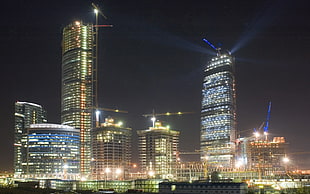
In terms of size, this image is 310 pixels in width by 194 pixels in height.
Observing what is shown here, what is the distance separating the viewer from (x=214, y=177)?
176 metres

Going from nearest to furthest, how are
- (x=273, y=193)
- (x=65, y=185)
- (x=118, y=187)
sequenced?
(x=273, y=193) < (x=118, y=187) < (x=65, y=185)

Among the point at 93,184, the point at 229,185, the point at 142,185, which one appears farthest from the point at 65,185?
the point at 229,185

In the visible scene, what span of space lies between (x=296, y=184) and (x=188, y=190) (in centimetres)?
8484

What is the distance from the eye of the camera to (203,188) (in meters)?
129

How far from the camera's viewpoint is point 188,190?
131500 mm

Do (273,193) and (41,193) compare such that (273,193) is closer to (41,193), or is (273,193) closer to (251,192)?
(251,192)

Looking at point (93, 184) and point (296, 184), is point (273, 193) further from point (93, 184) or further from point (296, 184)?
point (93, 184)

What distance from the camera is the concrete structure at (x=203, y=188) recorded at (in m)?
124

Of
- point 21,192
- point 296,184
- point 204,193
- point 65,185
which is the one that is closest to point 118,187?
point 65,185

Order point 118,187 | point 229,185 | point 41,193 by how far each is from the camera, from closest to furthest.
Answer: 1. point 229,185
2. point 41,193
3. point 118,187

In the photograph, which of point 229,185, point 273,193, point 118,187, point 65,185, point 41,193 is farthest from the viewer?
point 65,185

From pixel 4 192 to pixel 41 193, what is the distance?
557 inches

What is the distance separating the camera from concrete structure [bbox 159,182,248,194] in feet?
407

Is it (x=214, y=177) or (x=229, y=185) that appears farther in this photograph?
(x=214, y=177)
